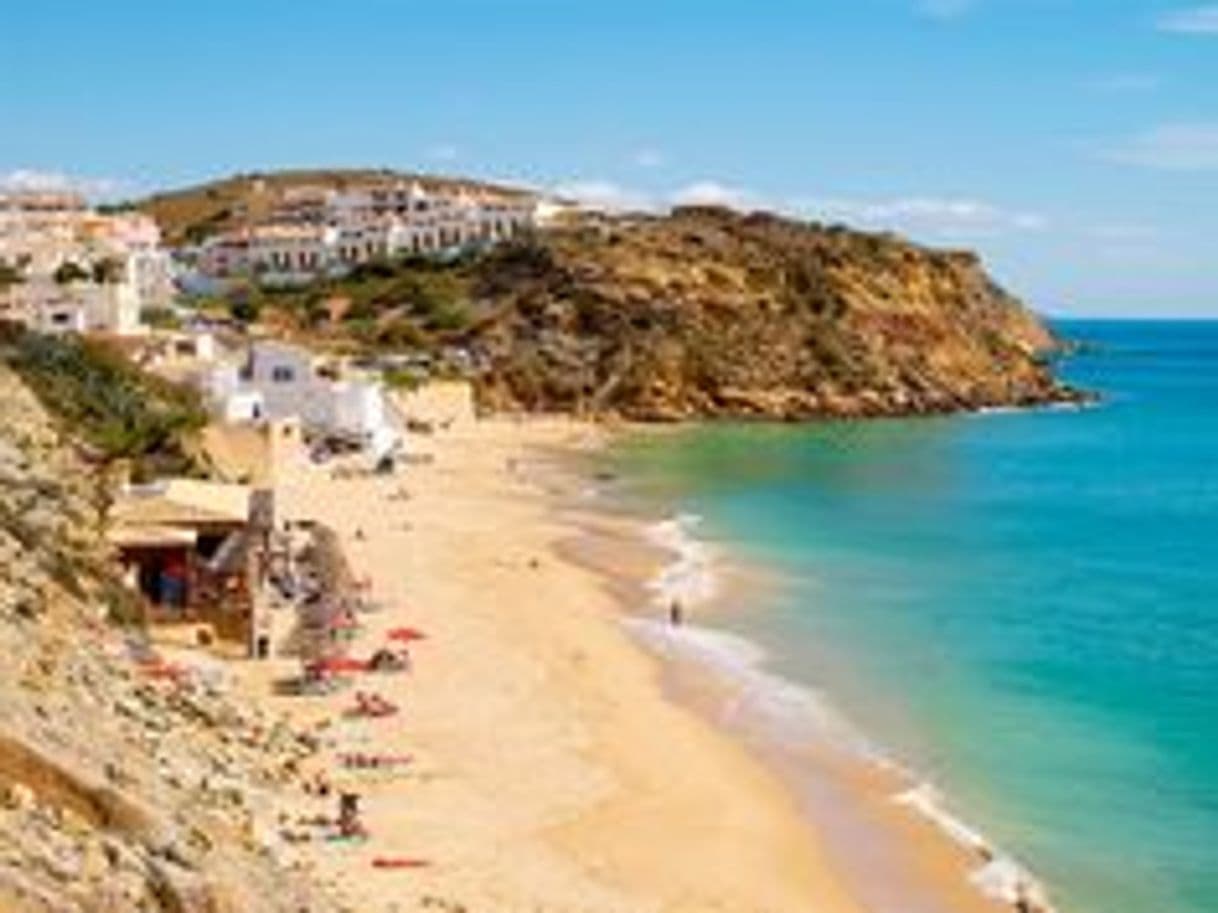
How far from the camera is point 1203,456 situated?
301 feet

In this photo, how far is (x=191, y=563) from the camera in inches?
1284

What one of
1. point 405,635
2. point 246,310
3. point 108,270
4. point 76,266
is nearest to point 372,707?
point 405,635

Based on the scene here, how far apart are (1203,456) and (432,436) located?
109 ft

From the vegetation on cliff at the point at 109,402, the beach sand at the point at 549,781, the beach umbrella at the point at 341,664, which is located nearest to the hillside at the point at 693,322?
Answer: the vegetation on cliff at the point at 109,402

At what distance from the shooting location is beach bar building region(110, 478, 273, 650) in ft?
105

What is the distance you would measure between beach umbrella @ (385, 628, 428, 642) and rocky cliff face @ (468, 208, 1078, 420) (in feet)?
199

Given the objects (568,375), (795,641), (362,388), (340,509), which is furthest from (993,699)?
(568,375)

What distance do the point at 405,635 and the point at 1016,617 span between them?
14.2 meters

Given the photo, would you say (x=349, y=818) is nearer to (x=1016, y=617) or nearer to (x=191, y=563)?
(x=191, y=563)

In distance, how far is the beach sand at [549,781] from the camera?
72.4ft

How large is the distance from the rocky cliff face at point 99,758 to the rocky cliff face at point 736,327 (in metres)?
67.2

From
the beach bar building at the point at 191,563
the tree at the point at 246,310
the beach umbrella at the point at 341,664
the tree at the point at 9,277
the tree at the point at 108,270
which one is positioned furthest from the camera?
the tree at the point at 246,310

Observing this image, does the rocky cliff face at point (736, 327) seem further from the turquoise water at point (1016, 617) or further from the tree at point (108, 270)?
the tree at point (108, 270)

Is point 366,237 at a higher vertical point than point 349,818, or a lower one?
higher
